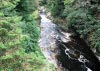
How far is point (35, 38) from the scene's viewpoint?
13.5 m

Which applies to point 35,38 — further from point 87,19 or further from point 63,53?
point 87,19

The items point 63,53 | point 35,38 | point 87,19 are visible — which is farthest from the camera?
point 87,19

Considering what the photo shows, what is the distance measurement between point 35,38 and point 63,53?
423 centimetres

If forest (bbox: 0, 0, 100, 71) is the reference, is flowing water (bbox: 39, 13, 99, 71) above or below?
below

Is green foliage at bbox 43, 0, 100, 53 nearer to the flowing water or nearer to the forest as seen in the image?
the forest

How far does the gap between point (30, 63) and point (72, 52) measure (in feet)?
29.9

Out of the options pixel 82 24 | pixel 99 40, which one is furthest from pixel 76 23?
pixel 99 40

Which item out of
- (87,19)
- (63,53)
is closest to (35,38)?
(63,53)

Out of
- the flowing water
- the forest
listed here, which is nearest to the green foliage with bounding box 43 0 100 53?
the forest

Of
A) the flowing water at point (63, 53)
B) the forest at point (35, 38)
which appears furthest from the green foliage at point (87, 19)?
the flowing water at point (63, 53)

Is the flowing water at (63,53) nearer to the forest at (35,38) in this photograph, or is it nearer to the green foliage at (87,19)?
the forest at (35,38)

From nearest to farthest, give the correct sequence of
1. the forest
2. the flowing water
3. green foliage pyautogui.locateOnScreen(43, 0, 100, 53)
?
1. the forest
2. the flowing water
3. green foliage pyautogui.locateOnScreen(43, 0, 100, 53)

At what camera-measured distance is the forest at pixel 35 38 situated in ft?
25.6

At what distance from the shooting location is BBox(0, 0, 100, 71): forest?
25.6 feet
